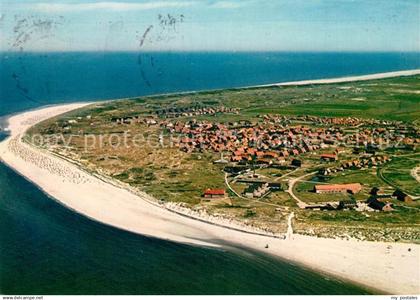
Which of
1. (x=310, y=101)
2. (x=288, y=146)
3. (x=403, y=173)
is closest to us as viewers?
(x=403, y=173)

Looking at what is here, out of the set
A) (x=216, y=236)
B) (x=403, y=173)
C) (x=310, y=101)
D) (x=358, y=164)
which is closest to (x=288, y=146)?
(x=358, y=164)

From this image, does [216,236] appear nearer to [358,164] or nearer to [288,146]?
[358,164]

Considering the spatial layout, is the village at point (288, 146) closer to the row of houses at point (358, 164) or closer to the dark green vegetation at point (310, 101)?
the row of houses at point (358, 164)

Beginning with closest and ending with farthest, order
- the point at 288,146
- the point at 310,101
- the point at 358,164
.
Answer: the point at 358,164 < the point at 288,146 < the point at 310,101

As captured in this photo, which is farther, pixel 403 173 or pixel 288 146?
pixel 288 146

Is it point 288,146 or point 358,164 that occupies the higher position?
point 288,146

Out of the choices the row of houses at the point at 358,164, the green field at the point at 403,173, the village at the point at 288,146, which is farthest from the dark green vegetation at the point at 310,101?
the row of houses at the point at 358,164

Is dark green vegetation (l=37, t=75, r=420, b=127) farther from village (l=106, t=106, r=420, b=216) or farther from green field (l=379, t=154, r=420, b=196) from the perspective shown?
green field (l=379, t=154, r=420, b=196)

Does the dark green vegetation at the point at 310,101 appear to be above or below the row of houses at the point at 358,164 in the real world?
above

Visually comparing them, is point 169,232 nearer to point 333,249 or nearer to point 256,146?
point 333,249
